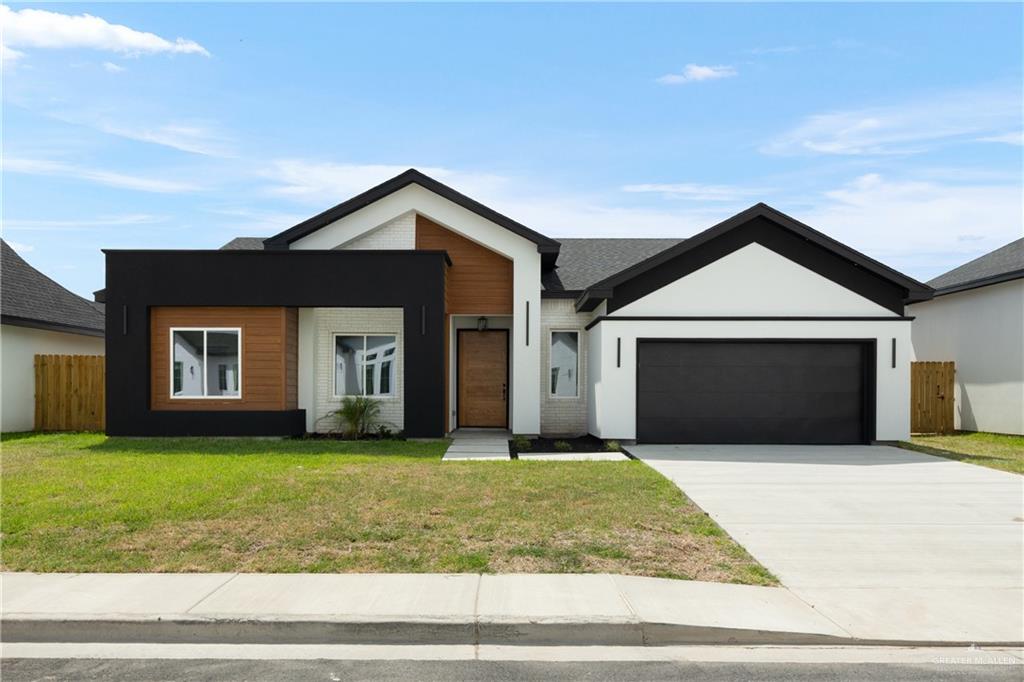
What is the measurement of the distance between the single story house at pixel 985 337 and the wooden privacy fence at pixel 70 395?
21894mm

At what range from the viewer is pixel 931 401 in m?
19.5

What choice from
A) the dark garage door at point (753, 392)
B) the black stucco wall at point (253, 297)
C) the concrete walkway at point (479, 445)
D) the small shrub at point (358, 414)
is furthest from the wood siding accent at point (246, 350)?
the dark garage door at point (753, 392)

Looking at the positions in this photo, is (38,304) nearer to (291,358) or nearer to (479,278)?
(291,358)

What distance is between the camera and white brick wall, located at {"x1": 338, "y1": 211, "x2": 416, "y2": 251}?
58.1 feet

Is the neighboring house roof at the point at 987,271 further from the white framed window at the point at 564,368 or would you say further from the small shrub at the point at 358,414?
the small shrub at the point at 358,414

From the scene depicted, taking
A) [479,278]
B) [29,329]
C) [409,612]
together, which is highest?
[479,278]

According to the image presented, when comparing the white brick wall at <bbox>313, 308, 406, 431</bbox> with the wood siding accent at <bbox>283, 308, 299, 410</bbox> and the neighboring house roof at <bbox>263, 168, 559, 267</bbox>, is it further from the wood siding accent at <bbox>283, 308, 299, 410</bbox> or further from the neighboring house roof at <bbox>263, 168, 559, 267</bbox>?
the neighboring house roof at <bbox>263, 168, 559, 267</bbox>

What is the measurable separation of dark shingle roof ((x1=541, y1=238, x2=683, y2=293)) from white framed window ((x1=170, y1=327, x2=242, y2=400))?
23.6ft

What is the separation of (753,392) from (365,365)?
8594mm

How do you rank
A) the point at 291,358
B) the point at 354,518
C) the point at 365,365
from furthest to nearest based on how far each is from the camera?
the point at 365,365
the point at 291,358
the point at 354,518

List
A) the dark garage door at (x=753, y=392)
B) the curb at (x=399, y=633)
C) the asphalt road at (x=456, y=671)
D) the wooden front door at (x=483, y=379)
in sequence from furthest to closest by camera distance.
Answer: the wooden front door at (x=483, y=379), the dark garage door at (x=753, y=392), the curb at (x=399, y=633), the asphalt road at (x=456, y=671)

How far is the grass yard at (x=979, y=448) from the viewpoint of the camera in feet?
44.6

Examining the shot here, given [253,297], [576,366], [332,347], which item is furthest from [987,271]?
[253,297]

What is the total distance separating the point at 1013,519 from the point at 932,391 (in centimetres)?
1163
